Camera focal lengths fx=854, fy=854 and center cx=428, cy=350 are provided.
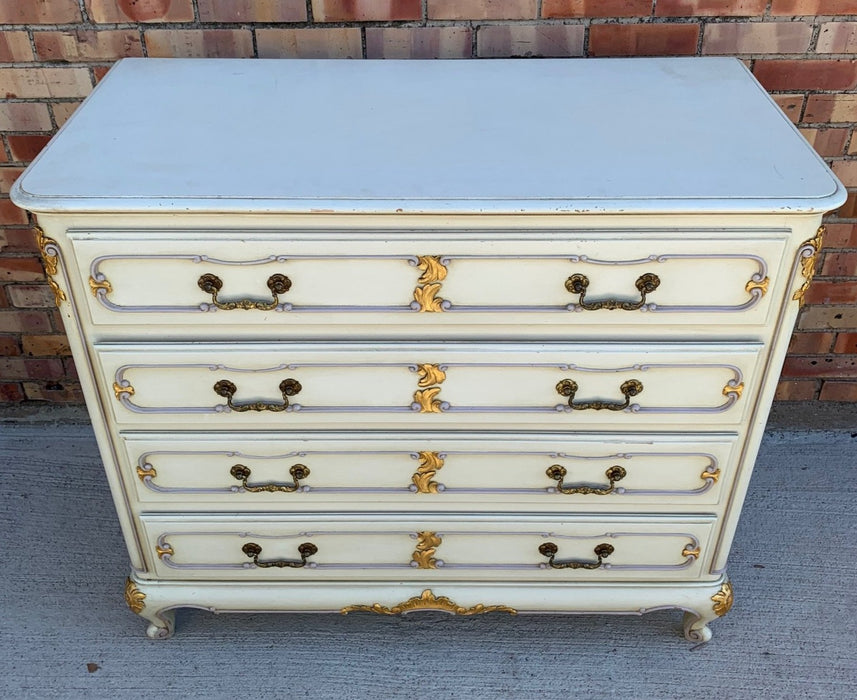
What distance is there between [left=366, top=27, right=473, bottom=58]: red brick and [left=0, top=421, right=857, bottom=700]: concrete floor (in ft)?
4.25

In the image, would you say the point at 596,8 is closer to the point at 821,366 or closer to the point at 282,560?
the point at 821,366

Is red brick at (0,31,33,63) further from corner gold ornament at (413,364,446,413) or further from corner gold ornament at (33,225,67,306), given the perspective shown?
corner gold ornament at (413,364,446,413)

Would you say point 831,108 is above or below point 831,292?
above

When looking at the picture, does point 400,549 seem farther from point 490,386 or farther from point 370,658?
point 490,386

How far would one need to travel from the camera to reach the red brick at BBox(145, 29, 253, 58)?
6.21 feet

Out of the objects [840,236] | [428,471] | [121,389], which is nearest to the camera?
[121,389]

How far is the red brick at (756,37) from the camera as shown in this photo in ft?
6.15

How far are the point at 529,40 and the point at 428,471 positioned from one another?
98cm

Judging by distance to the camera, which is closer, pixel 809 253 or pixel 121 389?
pixel 809 253

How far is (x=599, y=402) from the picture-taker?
1.52 metres

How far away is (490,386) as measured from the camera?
4.97ft

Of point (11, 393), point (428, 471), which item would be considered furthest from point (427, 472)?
point (11, 393)

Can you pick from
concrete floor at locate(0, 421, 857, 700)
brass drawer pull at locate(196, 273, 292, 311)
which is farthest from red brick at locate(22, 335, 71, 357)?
brass drawer pull at locate(196, 273, 292, 311)

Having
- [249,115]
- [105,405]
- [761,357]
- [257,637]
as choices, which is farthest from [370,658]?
[249,115]
